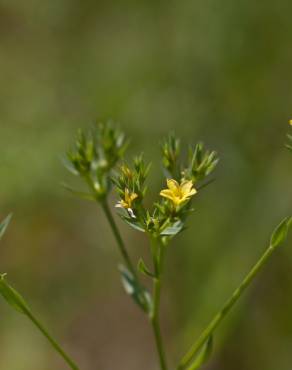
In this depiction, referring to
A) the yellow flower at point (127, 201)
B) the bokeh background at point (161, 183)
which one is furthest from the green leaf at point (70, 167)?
the bokeh background at point (161, 183)

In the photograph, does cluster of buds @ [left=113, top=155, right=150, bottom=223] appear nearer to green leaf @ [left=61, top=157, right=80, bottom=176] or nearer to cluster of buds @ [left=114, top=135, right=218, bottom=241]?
cluster of buds @ [left=114, top=135, right=218, bottom=241]

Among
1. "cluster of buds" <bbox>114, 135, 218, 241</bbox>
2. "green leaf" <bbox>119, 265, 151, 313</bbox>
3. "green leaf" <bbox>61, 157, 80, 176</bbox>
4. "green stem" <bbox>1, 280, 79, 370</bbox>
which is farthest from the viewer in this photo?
"green leaf" <bbox>61, 157, 80, 176</bbox>

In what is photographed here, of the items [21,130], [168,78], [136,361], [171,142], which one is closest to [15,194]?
[21,130]

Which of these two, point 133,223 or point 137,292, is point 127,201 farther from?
point 137,292

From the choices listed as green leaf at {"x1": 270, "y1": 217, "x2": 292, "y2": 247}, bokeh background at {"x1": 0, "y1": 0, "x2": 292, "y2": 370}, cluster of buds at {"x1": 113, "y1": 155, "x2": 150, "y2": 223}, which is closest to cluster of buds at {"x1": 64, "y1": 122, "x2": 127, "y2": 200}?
cluster of buds at {"x1": 113, "y1": 155, "x2": 150, "y2": 223}

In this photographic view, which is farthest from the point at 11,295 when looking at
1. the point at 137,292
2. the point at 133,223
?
the point at 137,292
